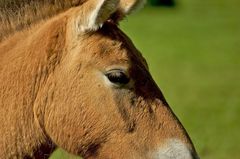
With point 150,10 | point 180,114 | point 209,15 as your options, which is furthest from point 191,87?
point 150,10

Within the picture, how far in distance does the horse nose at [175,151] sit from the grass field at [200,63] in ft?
2.53

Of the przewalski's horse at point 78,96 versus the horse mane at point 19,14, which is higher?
the horse mane at point 19,14

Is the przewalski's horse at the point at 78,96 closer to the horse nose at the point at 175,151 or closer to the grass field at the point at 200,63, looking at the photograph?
the horse nose at the point at 175,151

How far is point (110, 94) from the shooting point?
635 centimetres

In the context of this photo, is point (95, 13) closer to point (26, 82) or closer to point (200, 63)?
point (26, 82)

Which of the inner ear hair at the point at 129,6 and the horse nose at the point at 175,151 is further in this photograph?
the inner ear hair at the point at 129,6

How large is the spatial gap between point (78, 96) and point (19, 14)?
2.58 ft

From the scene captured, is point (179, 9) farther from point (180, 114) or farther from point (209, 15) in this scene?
point (180, 114)

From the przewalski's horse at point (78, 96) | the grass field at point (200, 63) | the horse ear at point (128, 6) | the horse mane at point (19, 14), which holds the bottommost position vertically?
the grass field at point (200, 63)

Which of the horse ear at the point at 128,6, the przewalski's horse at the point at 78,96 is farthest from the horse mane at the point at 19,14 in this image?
the horse ear at the point at 128,6

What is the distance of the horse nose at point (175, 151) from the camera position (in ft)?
20.2

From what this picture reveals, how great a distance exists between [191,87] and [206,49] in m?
10.8

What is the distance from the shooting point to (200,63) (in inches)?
1175

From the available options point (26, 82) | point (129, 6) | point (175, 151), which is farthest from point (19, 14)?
point (175, 151)
